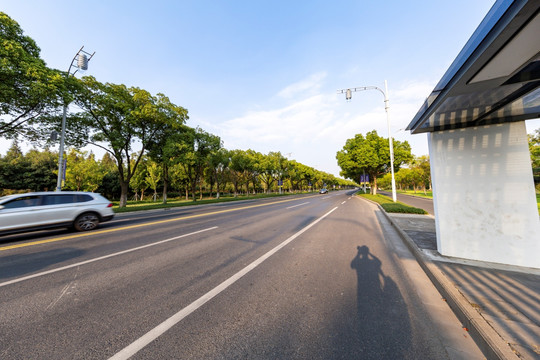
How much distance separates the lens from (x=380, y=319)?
7.94 ft

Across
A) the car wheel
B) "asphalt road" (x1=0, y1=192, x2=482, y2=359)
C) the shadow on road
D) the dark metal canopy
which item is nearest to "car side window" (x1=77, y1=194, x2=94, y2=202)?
the car wheel

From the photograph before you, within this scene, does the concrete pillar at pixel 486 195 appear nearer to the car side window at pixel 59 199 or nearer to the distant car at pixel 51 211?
the distant car at pixel 51 211

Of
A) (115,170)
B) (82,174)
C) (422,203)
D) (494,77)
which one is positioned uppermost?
(115,170)

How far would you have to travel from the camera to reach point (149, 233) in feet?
22.9

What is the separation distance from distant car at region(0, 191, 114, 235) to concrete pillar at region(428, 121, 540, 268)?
38.7 feet

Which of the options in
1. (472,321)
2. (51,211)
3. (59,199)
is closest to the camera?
(472,321)

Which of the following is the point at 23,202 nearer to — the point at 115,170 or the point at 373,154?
the point at 373,154

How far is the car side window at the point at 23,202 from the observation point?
639 centimetres

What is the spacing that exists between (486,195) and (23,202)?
1335 centimetres

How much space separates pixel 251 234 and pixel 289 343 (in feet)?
15.7

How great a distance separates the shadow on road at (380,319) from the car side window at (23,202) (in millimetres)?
10481

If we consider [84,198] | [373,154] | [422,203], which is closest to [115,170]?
[84,198]

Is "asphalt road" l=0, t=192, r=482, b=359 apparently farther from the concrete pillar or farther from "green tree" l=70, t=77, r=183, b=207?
"green tree" l=70, t=77, r=183, b=207

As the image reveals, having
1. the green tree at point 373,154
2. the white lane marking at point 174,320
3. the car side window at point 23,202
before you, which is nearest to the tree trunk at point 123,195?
the car side window at point 23,202
